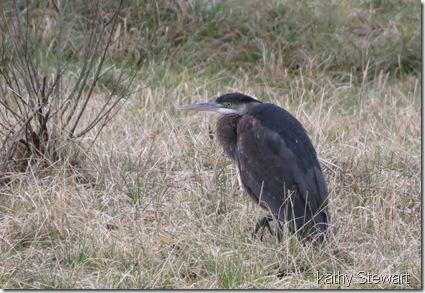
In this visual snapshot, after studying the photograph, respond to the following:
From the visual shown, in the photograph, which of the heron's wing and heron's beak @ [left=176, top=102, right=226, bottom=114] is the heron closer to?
the heron's wing

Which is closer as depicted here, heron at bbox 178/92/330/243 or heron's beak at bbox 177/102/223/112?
heron at bbox 178/92/330/243

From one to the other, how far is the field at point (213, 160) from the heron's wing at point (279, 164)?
247mm

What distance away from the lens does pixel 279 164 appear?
230 inches

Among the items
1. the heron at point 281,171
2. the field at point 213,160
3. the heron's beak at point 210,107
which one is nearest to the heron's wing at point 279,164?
the heron at point 281,171

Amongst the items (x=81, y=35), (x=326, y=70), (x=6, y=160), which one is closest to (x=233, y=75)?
(x=326, y=70)

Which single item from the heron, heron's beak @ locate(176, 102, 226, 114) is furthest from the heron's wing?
heron's beak @ locate(176, 102, 226, 114)

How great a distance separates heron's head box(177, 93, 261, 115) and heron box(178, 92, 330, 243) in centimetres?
20

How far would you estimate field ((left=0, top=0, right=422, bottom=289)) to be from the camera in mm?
5262

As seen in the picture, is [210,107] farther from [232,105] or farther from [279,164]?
[279,164]

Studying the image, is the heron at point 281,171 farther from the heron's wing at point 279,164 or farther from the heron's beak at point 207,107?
the heron's beak at point 207,107

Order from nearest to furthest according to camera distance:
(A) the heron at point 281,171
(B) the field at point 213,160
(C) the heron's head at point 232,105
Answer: (B) the field at point 213,160 < (A) the heron at point 281,171 < (C) the heron's head at point 232,105

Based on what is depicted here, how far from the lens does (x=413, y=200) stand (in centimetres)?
645

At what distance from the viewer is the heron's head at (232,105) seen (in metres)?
6.47

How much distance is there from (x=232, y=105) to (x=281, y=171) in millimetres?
884
